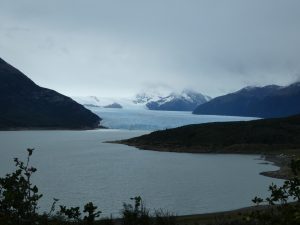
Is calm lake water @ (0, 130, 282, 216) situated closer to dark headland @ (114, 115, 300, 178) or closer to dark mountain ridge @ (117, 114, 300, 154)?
dark headland @ (114, 115, 300, 178)

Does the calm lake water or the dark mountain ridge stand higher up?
the dark mountain ridge

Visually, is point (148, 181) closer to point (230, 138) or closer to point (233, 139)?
point (233, 139)

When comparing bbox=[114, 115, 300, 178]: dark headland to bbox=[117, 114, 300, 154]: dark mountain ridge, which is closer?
bbox=[114, 115, 300, 178]: dark headland

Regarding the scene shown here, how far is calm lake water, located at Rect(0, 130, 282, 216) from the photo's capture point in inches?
1972

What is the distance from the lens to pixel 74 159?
3839 inches

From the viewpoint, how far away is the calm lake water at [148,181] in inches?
1972

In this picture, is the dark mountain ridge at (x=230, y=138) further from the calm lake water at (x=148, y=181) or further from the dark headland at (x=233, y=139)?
the calm lake water at (x=148, y=181)

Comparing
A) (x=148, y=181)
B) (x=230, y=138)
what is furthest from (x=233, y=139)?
(x=148, y=181)

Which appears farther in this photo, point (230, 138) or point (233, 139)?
point (230, 138)

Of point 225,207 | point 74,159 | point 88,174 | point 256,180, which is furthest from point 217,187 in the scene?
point 74,159

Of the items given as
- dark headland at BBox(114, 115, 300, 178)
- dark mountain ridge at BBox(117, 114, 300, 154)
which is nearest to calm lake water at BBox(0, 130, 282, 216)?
dark headland at BBox(114, 115, 300, 178)

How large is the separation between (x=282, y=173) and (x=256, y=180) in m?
7.49

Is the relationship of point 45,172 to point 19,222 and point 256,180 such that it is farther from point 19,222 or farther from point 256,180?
point 19,222

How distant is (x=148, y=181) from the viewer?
222ft
